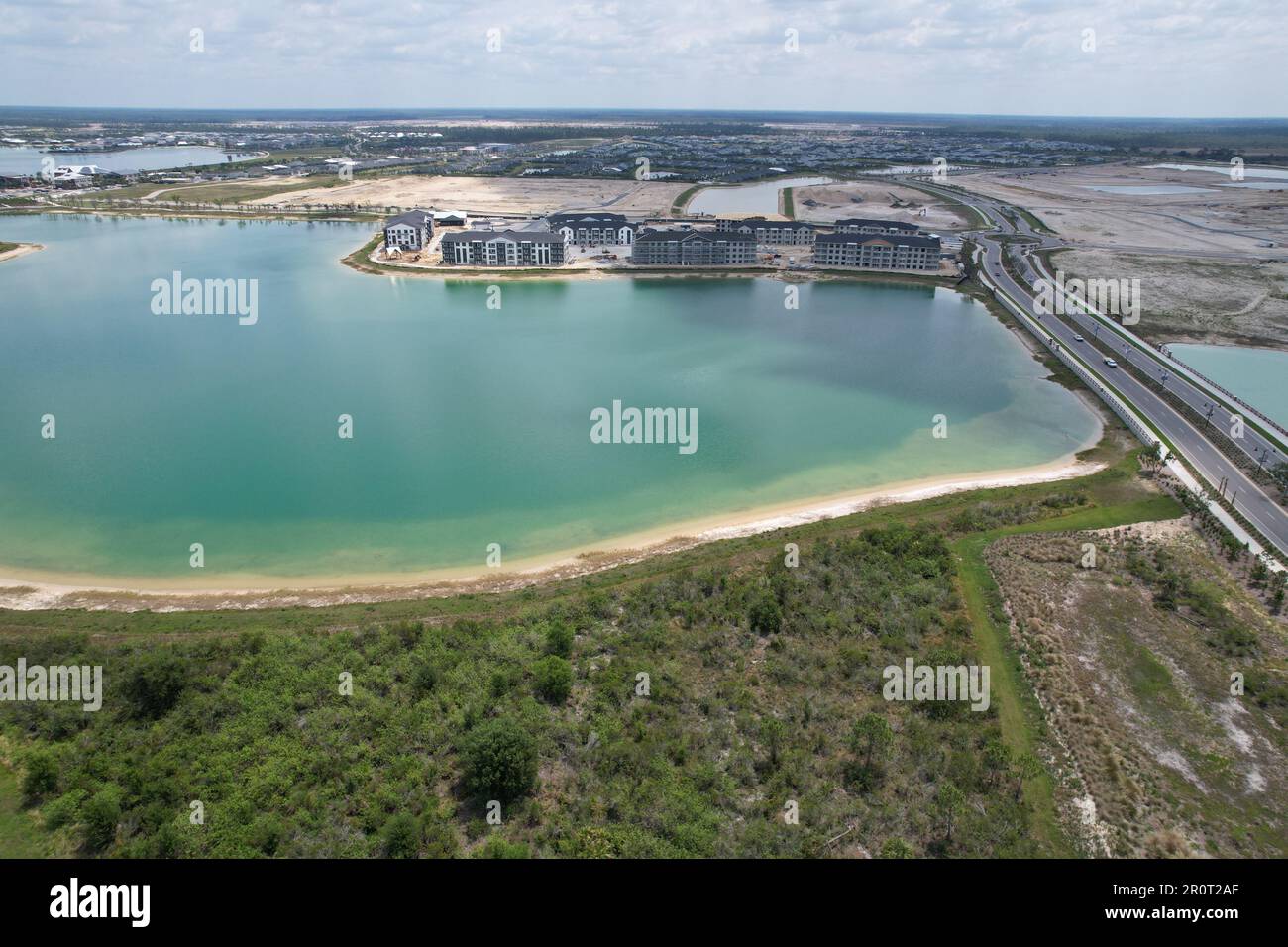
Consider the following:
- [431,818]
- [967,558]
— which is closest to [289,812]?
[431,818]

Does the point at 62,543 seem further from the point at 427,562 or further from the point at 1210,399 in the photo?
the point at 1210,399

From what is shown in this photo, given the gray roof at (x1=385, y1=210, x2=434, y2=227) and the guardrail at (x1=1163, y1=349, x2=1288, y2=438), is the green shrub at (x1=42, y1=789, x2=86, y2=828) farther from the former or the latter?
the gray roof at (x1=385, y1=210, x2=434, y2=227)

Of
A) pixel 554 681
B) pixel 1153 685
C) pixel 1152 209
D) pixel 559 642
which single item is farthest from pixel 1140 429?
pixel 1152 209

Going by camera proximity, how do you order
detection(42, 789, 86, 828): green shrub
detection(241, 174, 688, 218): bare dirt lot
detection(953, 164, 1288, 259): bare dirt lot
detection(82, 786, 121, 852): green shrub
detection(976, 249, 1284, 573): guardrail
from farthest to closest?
detection(241, 174, 688, 218): bare dirt lot, detection(953, 164, 1288, 259): bare dirt lot, detection(976, 249, 1284, 573): guardrail, detection(42, 789, 86, 828): green shrub, detection(82, 786, 121, 852): green shrub

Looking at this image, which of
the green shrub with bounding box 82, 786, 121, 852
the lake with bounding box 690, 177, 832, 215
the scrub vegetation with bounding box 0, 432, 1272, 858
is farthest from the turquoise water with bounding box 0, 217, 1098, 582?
the lake with bounding box 690, 177, 832, 215

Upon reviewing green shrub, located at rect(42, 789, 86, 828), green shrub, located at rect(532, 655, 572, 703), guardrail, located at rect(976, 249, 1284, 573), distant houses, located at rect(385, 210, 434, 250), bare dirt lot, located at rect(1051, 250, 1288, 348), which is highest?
distant houses, located at rect(385, 210, 434, 250)

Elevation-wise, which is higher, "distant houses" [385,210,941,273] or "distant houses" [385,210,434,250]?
"distant houses" [385,210,434,250]
